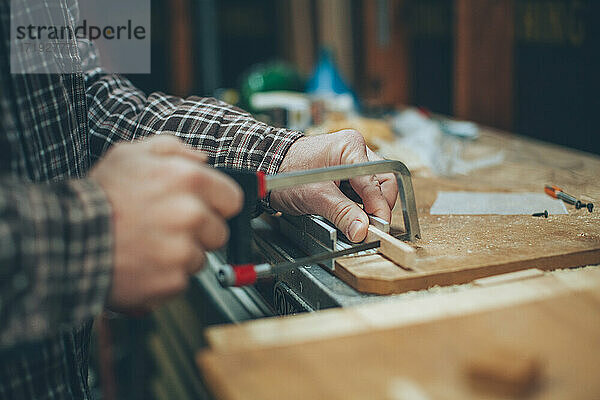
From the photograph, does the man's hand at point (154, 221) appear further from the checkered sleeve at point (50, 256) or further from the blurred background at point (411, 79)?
the blurred background at point (411, 79)

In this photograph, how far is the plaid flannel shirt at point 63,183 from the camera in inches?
22.8

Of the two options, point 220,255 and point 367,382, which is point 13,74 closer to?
point 367,382

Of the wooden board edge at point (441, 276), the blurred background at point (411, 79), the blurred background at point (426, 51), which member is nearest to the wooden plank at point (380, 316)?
the wooden board edge at point (441, 276)

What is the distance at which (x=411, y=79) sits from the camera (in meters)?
2.94

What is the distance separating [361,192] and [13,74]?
576 mm

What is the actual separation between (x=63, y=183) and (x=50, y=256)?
0.28 feet

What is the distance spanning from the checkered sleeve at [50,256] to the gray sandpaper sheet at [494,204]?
74 centimetres

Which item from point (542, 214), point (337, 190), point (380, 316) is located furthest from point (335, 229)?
point (542, 214)

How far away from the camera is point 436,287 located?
884mm

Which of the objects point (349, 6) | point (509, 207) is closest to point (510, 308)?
point (509, 207)

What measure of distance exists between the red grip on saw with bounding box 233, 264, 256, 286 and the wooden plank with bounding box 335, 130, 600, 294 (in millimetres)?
163

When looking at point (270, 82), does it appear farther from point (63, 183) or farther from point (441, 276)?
point (63, 183)

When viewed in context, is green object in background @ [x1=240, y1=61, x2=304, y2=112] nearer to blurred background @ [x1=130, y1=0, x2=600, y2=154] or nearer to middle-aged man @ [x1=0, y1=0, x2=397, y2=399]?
blurred background @ [x1=130, y1=0, x2=600, y2=154]

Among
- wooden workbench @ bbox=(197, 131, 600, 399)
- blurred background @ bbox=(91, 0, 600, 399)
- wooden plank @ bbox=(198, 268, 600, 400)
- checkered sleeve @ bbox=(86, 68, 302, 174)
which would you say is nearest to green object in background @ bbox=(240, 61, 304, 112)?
blurred background @ bbox=(91, 0, 600, 399)
